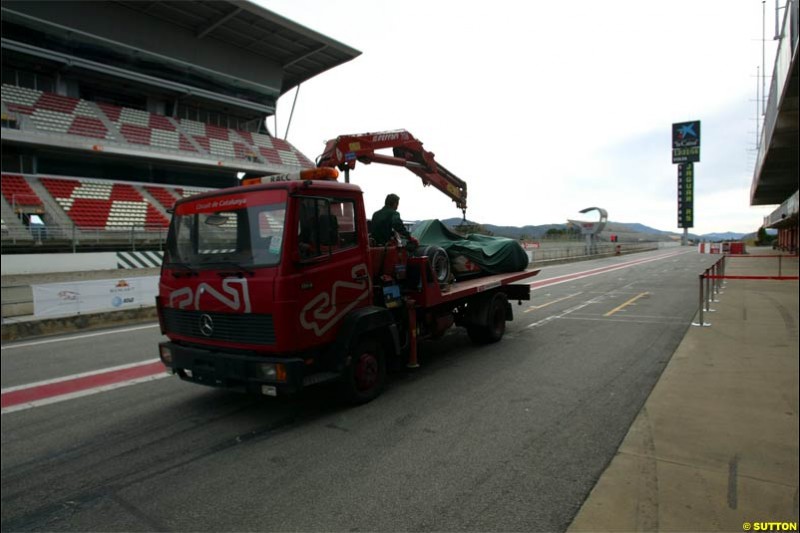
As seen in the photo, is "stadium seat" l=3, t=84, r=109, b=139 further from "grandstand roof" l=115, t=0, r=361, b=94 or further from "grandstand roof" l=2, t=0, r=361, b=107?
"grandstand roof" l=115, t=0, r=361, b=94

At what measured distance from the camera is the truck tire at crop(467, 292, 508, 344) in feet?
27.0

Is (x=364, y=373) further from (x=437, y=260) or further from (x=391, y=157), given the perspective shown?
(x=391, y=157)

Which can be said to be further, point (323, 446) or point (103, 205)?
point (103, 205)

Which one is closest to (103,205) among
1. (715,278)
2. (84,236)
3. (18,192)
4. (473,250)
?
(18,192)

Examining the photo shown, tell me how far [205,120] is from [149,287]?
34.8 meters

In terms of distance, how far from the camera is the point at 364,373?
5.46m

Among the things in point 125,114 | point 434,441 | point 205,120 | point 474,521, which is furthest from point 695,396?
point 205,120

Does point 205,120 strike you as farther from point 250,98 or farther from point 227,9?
point 227,9

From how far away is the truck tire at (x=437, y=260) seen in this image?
22.2 ft

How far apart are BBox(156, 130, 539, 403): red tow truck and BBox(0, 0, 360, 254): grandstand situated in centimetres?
2167

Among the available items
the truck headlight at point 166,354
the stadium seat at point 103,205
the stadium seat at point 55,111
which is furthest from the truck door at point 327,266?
the stadium seat at point 55,111

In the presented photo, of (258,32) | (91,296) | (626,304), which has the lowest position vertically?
(626,304)

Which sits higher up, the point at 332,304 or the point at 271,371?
the point at 332,304

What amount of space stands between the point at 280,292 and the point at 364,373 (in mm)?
1504
